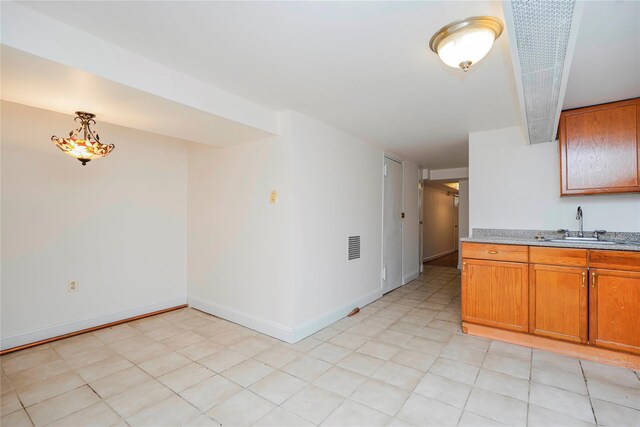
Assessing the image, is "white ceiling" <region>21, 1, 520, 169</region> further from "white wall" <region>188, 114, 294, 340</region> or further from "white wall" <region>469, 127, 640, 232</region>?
"white wall" <region>188, 114, 294, 340</region>

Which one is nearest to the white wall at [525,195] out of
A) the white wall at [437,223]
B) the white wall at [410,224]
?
the white wall at [410,224]

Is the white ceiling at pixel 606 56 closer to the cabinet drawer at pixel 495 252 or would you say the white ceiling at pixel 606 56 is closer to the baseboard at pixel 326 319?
the cabinet drawer at pixel 495 252

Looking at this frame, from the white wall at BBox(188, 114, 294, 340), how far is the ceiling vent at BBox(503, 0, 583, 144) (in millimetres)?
1904

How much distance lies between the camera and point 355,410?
184cm

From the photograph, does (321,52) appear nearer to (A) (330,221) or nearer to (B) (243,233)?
(A) (330,221)

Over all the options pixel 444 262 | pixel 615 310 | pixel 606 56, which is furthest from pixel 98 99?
pixel 444 262

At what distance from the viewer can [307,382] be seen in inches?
84.6

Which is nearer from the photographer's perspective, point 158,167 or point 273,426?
point 273,426

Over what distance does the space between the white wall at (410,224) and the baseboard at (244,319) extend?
114 inches

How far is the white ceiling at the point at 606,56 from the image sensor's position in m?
1.44

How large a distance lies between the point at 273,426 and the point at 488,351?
2.01 m

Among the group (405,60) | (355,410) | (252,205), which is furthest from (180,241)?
(405,60)

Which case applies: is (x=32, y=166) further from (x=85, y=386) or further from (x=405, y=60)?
(x=405, y=60)

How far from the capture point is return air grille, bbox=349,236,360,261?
3.65 meters
